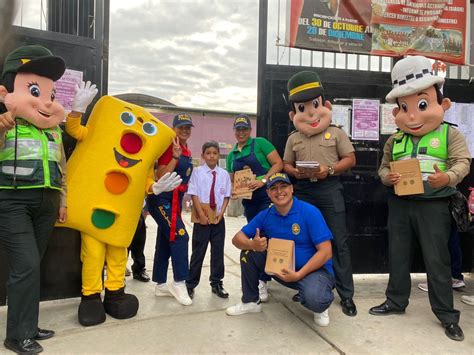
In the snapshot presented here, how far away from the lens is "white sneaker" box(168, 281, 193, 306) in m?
3.61

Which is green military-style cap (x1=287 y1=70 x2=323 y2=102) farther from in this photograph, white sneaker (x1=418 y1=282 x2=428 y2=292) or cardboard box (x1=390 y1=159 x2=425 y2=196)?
white sneaker (x1=418 y1=282 x2=428 y2=292)

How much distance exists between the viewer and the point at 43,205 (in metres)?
2.84

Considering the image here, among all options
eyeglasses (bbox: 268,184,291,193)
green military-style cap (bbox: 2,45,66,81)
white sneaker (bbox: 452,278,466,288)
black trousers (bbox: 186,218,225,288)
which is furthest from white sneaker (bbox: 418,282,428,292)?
green military-style cap (bbox: 2,45,66,81)

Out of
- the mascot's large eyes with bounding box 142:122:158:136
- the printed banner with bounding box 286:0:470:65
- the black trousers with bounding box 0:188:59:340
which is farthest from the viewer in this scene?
the printed banner with bounding box 286:0:470:65

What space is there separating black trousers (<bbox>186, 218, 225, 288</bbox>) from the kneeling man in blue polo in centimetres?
60

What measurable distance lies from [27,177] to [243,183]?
173 centimetres

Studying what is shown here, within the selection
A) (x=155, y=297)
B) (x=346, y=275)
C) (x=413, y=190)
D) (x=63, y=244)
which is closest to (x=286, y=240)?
(x=346, y=275)

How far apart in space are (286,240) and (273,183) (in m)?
0.42

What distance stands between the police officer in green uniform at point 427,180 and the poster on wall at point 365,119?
0.83m

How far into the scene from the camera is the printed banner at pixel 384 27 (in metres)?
4.08

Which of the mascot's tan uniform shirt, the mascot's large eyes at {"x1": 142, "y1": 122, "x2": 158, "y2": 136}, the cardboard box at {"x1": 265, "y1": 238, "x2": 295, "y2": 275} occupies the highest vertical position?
the mascot's large eyes at {"x1": 142, "y1": 122, "x2": 158, "y2": 136}

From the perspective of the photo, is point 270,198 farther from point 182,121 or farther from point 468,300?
point 468,300

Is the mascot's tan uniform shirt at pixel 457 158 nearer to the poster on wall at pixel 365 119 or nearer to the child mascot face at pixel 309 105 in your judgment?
the child mascot face at pixel 309 105

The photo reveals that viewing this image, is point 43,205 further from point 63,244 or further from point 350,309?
point 350,309
